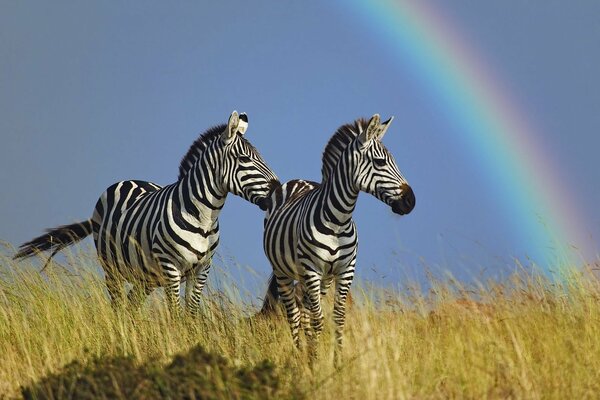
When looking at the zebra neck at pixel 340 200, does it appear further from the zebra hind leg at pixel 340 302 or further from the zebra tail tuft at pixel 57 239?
the zebra tail tuft at pixel 57 239

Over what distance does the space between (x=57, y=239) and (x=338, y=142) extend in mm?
5430

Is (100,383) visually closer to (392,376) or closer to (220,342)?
(392,376)

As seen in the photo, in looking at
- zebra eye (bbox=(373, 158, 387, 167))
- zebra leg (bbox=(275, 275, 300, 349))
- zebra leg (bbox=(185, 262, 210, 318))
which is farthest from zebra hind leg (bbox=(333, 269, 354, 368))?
zebra leg (bbox=(185, 262, 210, 318))

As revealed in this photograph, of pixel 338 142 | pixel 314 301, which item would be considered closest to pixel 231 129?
pixel 338 142

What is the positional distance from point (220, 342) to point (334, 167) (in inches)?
100

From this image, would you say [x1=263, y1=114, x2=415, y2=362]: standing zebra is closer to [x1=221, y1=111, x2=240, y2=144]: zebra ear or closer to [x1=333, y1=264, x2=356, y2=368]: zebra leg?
[x1=333, y1=264, x2=356, y2=368]: zebra leg

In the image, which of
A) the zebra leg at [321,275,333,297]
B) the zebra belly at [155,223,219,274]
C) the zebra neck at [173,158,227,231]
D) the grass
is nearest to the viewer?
the grass

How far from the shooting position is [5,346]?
30.7 ft

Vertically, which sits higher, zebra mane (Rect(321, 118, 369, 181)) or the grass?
zebra mane (Rect(321, 118, 369, 181))

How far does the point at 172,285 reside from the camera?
33.0 feet

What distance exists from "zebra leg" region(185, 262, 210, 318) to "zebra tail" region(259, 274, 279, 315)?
4.49 feet

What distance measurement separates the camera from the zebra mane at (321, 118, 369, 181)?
32.6 ft

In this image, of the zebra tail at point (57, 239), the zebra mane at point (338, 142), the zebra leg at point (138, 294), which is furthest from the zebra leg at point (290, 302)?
the zebra tail at point (57, 239)

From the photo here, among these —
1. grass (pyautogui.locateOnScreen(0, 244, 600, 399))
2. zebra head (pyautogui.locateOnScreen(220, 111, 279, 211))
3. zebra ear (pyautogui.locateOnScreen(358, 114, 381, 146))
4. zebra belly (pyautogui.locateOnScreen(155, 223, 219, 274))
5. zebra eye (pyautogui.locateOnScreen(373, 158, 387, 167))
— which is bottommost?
grass (pyautogui.locateOnScreen(0, 244, 600, 399))
